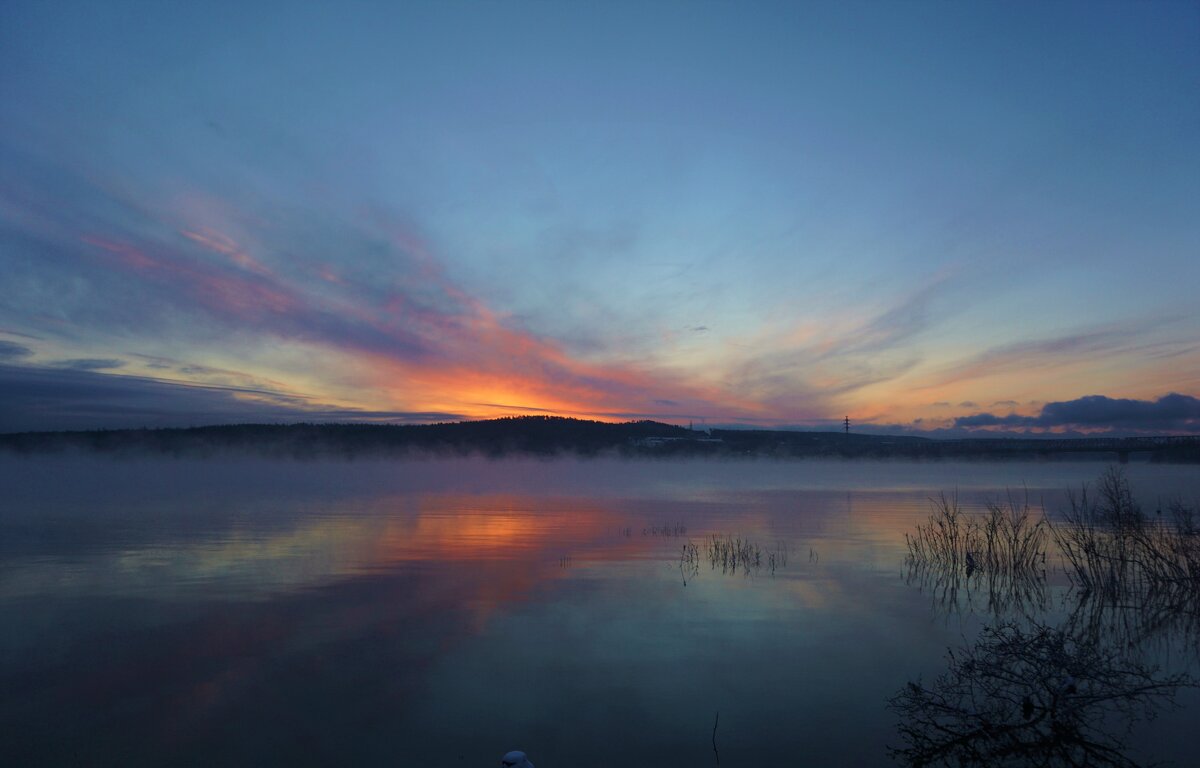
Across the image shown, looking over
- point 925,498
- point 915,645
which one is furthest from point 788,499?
point 915,645

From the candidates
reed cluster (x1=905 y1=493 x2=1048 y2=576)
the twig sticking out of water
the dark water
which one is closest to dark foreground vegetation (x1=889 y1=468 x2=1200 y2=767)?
reed cluster (x1=905 y1=493 x2=1048 y2=576)

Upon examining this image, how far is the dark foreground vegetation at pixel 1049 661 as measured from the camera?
8.80 m

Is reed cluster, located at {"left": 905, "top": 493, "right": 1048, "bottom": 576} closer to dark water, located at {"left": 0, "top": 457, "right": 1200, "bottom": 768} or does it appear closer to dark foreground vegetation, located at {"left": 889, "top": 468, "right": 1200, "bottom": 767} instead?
dark foreground vegetation, located at {"left": 889, "top": 468, "right": 1200, "bottom": 767}

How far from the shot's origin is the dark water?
31.0ft

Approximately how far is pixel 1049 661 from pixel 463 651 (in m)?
9.96

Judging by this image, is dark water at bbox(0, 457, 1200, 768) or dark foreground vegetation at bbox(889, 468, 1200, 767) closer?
dark foreground vegetation at bbox(889, 468, 1200, 767)

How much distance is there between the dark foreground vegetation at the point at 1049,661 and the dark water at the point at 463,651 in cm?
46

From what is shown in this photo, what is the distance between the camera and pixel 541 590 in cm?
1909

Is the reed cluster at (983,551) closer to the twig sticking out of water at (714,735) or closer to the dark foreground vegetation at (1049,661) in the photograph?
the dark foreground vegetation at (1049,661)

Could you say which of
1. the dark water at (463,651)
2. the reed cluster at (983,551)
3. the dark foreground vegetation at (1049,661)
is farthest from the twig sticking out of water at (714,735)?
the reed cluster at (983,551)

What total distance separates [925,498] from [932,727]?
50079 millimetres

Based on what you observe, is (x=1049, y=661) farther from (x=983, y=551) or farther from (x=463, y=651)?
(x=983, y=551)

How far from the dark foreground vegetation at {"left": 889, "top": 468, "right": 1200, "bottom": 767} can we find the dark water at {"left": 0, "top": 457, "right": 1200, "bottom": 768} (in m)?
0.46

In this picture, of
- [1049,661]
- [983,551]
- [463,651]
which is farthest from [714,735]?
[983,551]
